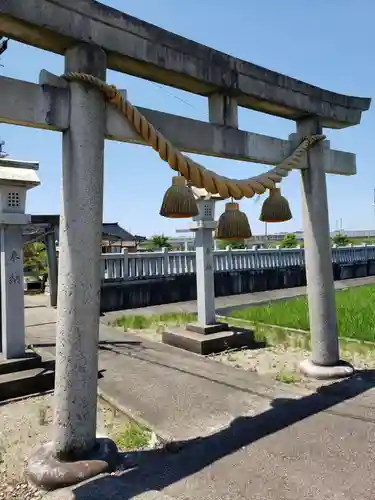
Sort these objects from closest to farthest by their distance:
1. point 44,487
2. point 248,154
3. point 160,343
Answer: point 44,487
point 248,154
point 160,343

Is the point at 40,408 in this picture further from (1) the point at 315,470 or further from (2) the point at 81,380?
(1) the point at 315,470

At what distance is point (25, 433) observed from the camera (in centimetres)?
358

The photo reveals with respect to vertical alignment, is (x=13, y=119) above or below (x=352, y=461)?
above

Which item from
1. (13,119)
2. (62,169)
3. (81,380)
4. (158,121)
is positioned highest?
(158,121)

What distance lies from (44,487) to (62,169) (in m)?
2.28

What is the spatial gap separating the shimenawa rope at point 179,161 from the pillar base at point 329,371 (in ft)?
7.60

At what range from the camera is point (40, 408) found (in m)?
4.16

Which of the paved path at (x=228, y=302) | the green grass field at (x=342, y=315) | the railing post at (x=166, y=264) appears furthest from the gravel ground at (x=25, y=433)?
the railing post at (x=166, y=264)

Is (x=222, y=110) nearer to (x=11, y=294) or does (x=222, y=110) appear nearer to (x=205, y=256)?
(x=205, y=256)

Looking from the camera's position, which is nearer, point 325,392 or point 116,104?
point 116,104

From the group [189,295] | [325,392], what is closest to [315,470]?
[325,392]

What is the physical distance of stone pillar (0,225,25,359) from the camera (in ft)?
16.0

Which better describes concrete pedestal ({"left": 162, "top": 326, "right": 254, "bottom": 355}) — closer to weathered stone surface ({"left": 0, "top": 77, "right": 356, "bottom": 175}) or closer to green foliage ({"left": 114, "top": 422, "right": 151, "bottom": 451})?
green foliage ({"left": 114, "top": 422, "right": 151, "bottom": 451})

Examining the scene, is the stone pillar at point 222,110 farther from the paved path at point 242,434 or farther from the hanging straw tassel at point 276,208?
the paved path at point 242,434
